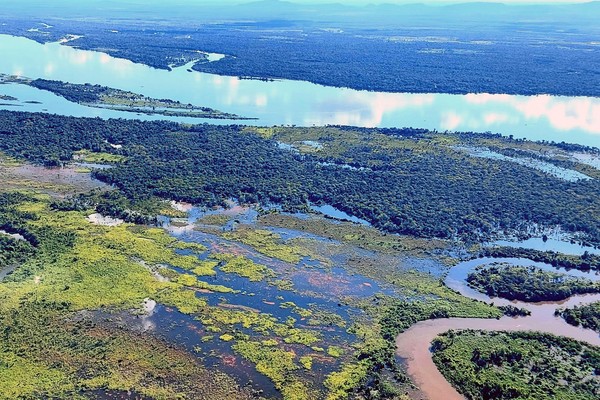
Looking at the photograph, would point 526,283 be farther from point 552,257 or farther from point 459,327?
point 459,327

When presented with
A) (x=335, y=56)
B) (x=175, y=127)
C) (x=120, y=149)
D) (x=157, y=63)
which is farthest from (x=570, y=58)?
(x=120, y=149)

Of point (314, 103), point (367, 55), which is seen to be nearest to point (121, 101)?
point (314, 103)

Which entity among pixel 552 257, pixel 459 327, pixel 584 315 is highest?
pixel 552 257

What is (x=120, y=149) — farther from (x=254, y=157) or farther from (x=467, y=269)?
(x=467, y=269)

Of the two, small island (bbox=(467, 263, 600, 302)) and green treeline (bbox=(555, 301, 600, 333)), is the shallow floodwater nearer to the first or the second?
small island (bbox=(467, 263, 600, 302))

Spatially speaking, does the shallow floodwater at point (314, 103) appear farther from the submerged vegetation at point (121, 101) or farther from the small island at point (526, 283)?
the small island at point (526, 283)
